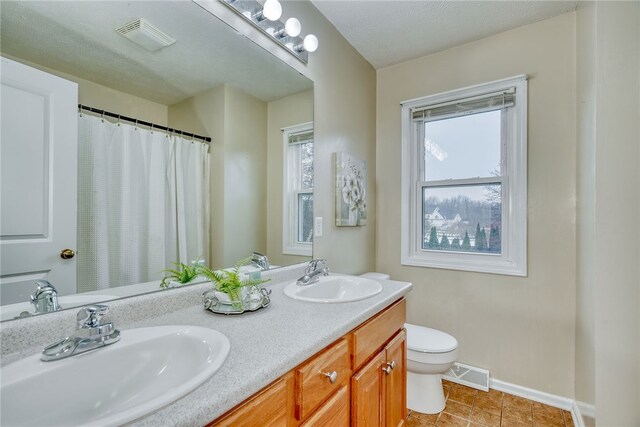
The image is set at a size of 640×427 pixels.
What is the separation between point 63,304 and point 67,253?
135 millimetres

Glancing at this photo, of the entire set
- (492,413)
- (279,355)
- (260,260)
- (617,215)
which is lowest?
(492,413)

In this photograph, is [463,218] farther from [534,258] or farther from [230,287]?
[230,287]

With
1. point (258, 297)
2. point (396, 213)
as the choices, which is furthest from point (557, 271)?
point (258, 297)

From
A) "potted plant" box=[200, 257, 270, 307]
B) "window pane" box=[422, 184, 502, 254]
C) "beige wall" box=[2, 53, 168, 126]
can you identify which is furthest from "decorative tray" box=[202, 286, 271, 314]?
"window pane" box=[422, 184, 502, 254]

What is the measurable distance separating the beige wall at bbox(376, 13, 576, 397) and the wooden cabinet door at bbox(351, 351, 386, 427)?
1273 mm

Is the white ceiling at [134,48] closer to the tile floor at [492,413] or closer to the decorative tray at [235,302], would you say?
the decorative tray at [235,302]

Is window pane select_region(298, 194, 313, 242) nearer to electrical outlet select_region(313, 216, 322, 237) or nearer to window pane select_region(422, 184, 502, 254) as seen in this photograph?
electrical outlet select_region(313, 216, 322, 237)

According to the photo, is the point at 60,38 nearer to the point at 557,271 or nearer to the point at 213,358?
the point at 213,358

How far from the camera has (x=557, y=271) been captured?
1889 millimetres

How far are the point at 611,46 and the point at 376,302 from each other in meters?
1.60

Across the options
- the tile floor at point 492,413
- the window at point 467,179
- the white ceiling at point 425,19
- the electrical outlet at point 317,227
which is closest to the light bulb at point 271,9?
the white ceiling at point 425,19

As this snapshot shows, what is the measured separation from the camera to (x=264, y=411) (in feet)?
2.07

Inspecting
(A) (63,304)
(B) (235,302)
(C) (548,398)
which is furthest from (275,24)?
(C) (548,398)

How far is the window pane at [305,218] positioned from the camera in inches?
66.3
